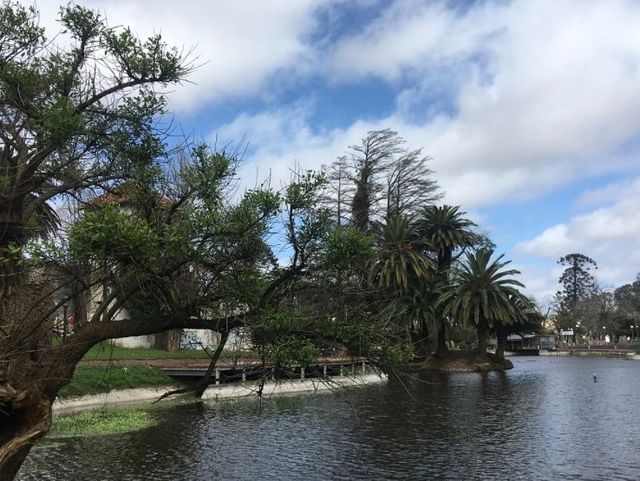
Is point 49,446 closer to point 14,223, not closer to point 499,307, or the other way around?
point 14,223

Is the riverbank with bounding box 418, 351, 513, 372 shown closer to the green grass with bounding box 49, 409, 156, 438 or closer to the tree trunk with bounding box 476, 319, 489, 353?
the tree trunk with bounding box 476, 319, 489, 353

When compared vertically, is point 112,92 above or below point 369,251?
above

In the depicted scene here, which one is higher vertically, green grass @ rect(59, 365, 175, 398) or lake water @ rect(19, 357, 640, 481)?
green grass @ rect(59, 365, 175, 398)

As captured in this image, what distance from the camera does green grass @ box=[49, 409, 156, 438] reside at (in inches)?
890

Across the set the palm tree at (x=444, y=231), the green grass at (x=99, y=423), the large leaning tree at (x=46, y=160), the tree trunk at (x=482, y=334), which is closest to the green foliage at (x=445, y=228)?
the palm tree at (x=444, y=231)

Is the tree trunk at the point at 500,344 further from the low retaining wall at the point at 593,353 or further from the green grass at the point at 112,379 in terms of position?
the green grass at the point at 112,379

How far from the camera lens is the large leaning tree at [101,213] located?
24.8ft

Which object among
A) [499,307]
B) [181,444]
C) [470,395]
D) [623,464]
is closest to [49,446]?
[181,444]

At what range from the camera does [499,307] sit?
203ft

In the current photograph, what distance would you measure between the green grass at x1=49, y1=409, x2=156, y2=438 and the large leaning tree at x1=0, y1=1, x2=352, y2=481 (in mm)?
15735

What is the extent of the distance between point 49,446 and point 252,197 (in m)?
16.5

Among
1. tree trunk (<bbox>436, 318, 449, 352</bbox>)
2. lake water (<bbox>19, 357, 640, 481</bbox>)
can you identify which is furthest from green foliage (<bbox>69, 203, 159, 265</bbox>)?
tree trunk (<bbox>436, 318, 449, 352</bbox>)

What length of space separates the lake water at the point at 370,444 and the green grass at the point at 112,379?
422 cm

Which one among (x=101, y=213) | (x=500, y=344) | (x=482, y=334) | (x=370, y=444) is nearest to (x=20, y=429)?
(x=101, y=213)
